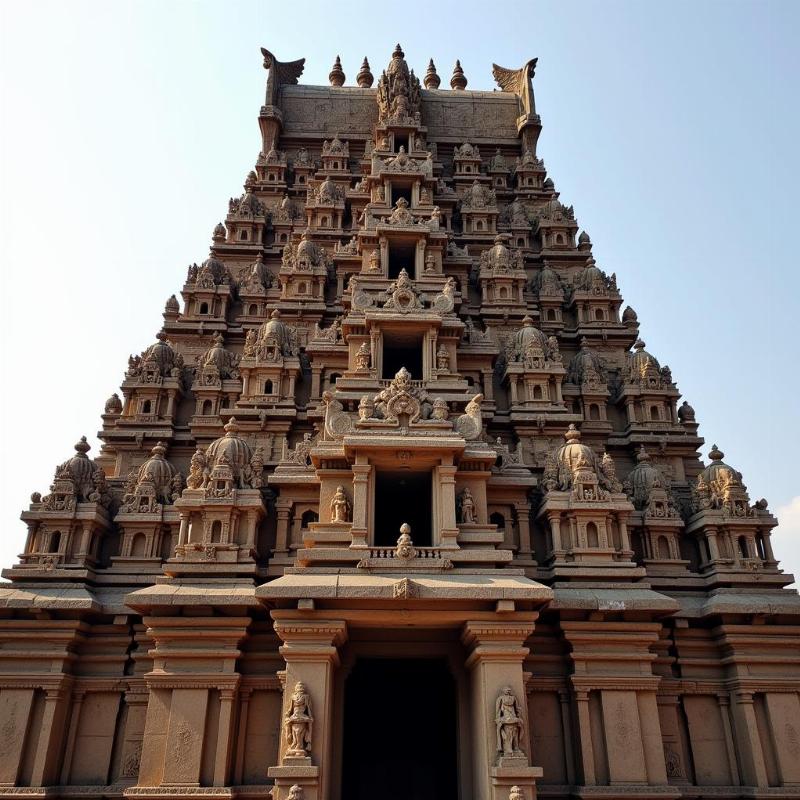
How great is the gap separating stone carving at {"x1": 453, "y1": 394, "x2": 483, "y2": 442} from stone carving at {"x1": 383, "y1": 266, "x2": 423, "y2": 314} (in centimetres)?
516

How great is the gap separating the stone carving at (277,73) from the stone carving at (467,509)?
92.9 feet

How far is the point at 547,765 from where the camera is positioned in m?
17.8

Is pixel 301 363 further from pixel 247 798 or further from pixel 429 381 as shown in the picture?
pixel 247 798

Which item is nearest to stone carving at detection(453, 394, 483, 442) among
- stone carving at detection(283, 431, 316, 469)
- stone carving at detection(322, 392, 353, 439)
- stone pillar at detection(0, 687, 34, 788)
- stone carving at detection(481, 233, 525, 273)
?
stone carving at detection(322, 392, 353, 439)

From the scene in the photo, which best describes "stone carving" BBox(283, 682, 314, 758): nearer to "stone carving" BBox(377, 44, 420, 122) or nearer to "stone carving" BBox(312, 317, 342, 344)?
"stone carving" BBox(312, 317, 342, 344)

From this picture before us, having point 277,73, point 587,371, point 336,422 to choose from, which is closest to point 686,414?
point 587,371

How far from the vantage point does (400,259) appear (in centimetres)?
2823

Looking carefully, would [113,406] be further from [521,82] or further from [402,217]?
[521,82]

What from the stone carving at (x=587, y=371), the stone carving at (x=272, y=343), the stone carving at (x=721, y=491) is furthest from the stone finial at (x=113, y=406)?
the stone carving at (x=721, y=491)

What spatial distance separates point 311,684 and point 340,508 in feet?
15.7

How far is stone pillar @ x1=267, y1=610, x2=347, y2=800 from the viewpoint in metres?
14.0

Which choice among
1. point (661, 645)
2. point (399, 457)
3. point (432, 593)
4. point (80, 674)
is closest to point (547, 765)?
point (661, 645)

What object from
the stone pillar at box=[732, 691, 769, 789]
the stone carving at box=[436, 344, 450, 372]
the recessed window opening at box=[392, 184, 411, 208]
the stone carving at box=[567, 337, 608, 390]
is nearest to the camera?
the stone pillar at box=[732, 691, 769, 789]

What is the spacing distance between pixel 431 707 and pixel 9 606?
41.9 feet
